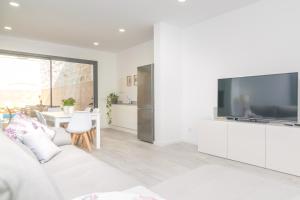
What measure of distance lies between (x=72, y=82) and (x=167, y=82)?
3643 mm

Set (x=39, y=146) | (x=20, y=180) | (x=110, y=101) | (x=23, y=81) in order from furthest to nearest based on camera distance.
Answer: (x=110, y=101)
(x=23, y=81)
(x=39, y=146)
(x=20, y=180)

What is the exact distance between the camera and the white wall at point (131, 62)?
19.1 ft

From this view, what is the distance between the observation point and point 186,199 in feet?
3.61

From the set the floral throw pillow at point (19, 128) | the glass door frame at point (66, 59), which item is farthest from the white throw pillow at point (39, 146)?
the glass door frame at point (66, 59)

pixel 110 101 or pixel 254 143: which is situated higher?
pixel 110 101

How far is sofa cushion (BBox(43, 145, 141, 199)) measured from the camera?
4.00 ft

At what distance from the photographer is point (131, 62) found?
648cm

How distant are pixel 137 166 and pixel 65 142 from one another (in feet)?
3.77

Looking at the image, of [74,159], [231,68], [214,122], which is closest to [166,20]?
[231,68]

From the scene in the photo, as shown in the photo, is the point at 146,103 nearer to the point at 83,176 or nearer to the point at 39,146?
the point at 39,146

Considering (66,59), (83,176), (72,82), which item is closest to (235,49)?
(83,176)

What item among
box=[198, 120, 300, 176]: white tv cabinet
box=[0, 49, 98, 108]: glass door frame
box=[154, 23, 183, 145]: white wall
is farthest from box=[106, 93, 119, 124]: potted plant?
box=[198, 120, 300, 176]: white tv cabinet

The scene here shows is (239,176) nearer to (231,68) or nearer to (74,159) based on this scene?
(74,159)

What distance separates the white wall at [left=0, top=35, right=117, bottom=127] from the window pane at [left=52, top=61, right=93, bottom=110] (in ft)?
1.01
